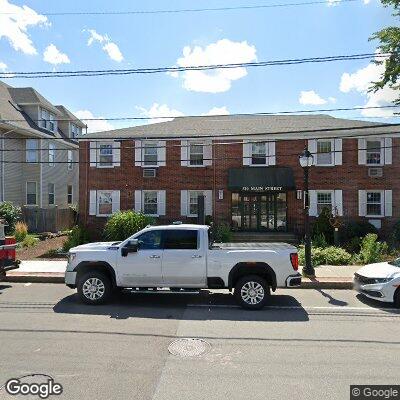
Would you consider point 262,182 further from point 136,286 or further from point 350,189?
point 136,286

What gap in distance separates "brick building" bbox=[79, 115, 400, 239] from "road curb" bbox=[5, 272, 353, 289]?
8767 millimetres

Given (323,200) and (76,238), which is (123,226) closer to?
(76,238)

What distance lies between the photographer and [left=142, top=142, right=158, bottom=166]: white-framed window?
69.2 feet

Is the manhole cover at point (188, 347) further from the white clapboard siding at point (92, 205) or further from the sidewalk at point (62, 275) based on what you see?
the white clapboard siding at point (92, 205)

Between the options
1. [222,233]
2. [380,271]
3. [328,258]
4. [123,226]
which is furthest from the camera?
[222,233]

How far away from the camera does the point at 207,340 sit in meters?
6.37

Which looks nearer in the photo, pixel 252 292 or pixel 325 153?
pixel 252 292

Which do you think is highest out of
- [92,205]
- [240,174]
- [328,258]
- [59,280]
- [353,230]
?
[240,174]

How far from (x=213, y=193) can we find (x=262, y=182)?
2.69m

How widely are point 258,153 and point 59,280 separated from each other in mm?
12839

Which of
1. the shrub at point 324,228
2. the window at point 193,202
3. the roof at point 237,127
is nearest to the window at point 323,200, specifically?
the shrub at point 324,228

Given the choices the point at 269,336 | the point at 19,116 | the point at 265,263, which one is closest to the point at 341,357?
the point at 269,336

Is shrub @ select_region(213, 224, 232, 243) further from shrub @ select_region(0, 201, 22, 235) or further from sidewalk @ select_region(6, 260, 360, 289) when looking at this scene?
shrub @ select_region(0, 201, 22, 235)

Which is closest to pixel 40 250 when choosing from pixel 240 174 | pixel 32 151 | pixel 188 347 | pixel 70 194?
pixel 240 174
